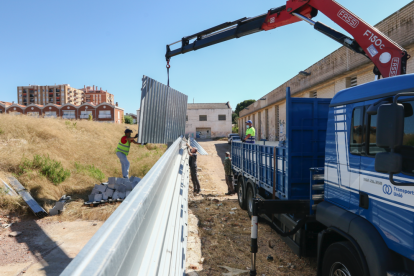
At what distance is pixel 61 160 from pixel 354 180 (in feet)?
35.5

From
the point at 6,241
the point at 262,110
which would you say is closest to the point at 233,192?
the point at 6,241

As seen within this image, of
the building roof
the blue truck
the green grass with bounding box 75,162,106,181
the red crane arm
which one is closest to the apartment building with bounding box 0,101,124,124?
the building roof

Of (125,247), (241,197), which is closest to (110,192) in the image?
(241,197)

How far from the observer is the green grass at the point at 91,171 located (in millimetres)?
10636

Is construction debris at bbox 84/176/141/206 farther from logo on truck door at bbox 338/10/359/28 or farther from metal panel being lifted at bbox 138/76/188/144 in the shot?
logo on truck door at bbox 338/10/359/28

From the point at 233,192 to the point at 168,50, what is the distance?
235 inches

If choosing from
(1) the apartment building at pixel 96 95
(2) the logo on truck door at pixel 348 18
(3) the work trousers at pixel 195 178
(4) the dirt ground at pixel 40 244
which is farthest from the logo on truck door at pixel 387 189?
(1) the apartment building at pixel 96 95

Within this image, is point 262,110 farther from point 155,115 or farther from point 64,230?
point 64,230

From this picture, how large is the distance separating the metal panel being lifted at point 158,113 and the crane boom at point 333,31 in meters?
2.09

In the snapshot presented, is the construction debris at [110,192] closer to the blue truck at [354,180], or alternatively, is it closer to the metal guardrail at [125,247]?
the blue truck at [354,180]

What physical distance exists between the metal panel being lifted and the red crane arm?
4769 mm

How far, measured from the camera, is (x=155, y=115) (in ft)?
31.9

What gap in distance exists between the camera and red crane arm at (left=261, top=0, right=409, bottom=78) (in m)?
4.93

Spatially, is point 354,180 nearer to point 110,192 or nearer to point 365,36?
point 365,36
